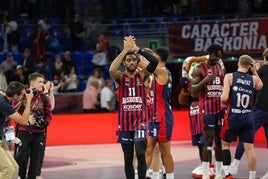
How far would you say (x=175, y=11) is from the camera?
30375mm

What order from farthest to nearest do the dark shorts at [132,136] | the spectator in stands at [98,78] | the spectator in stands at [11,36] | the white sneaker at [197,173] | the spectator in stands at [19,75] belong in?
the spectator in stands at [11,36] → the spectator in stands at [98,78] → the spectator in stands at [19,75] → the white sneaker at [197,173] → the dark shorts at [132,136]

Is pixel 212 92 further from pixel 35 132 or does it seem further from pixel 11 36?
pixel 11 36

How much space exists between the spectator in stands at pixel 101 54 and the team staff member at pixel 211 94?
45.9ft

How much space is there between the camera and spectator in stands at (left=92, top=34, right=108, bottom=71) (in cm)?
2669

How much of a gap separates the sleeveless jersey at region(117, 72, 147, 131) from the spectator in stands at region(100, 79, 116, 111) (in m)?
13.6

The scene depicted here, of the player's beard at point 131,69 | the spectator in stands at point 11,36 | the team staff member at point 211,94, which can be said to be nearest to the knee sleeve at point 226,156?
the team staff member at point 211,94

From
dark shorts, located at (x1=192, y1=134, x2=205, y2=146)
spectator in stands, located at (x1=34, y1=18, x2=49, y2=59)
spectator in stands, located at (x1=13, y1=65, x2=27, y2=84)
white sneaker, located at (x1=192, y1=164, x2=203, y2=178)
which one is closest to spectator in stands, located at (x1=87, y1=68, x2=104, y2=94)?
spectator in stands, located at (x1=13, y1=65, x2=27, y2=84)

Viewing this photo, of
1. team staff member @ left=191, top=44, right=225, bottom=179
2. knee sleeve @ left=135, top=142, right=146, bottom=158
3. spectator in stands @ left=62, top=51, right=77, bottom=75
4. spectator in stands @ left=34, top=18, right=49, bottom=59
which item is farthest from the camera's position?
spectator in stands @ left=34, top=18, right=49, bottom=59

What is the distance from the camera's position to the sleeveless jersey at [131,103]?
37.2ft

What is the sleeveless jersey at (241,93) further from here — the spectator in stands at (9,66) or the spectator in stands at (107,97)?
the spectator in stands at (9,66)

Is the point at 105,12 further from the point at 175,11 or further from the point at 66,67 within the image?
the point at 66,67

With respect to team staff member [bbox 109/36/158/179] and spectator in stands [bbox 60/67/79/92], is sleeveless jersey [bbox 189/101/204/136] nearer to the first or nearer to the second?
team staff member [bbox 109/36/158/179]

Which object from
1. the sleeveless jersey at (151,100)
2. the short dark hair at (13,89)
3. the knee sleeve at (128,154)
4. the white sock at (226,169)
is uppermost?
the short dark hair at (13,89)

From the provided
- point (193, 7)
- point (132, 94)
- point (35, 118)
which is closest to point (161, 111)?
point (132, 94)
